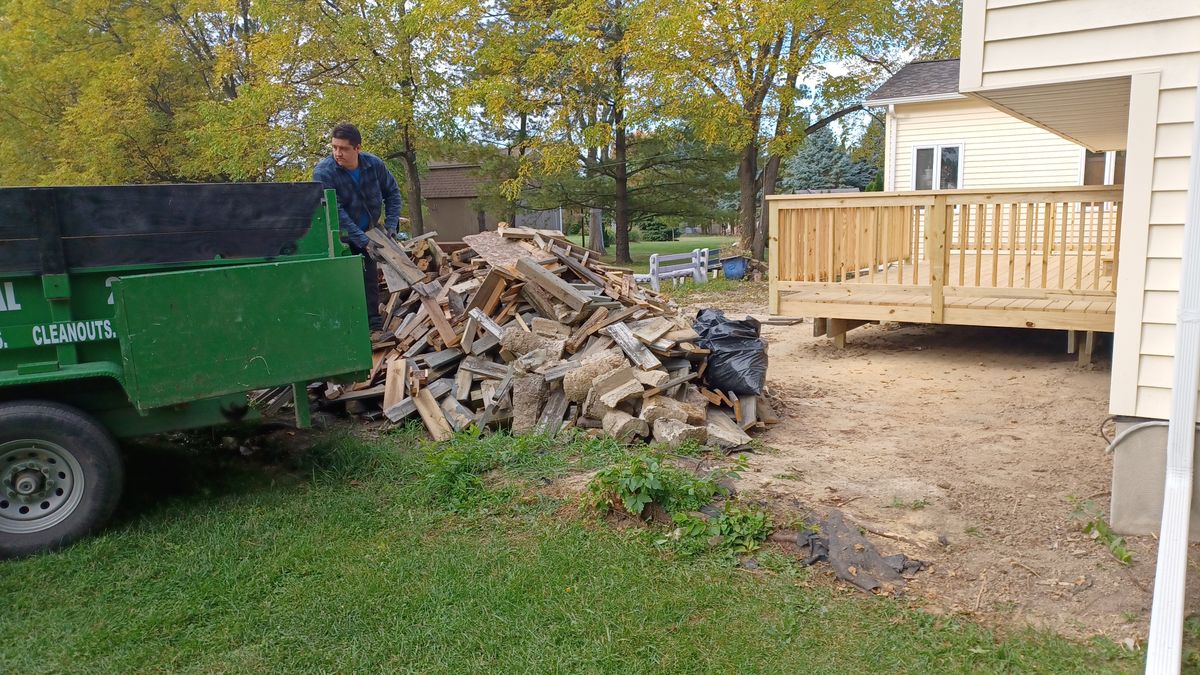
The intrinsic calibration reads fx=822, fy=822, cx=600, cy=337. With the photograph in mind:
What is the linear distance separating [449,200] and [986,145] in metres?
28.8

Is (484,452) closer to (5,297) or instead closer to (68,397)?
(68,397)

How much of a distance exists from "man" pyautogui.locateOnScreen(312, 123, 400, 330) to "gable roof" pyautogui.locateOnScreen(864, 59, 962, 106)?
44.2 ft

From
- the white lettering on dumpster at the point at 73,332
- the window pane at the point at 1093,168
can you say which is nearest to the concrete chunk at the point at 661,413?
the white lettering on dumpster at the point at 73,332

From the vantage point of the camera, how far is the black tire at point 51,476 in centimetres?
416

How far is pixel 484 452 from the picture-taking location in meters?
5.45

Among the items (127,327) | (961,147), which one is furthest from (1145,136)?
(961,147)

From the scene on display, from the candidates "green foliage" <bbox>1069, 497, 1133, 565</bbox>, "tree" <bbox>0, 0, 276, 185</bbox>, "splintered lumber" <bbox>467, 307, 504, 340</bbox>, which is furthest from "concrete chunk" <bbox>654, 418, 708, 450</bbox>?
"tree" <bbox>0, 0, 276, 185</bbox>

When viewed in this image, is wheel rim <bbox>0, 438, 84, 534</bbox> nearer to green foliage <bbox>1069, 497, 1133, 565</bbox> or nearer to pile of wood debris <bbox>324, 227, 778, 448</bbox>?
pile of wood debris <bbox>324, 227, 778, 448</bbox>

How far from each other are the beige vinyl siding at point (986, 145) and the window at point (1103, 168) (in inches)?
7.4

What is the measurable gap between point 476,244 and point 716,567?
5.59 meters

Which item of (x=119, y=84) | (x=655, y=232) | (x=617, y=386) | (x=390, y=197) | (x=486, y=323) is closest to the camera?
(x=617, y=386)

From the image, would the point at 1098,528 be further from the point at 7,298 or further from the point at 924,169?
the point at 924,169

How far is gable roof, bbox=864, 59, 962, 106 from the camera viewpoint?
17.2 meters

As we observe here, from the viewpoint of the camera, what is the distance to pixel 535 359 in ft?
21.3
